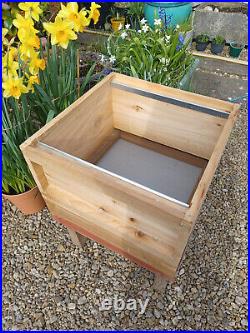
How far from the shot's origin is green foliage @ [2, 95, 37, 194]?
1.27m

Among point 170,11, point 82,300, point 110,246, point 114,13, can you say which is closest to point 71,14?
point 110,246

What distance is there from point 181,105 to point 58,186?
0.66m

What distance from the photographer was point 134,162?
53.3 inches

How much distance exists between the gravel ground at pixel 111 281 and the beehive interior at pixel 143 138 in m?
0.49

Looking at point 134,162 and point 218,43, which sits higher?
point 218,43

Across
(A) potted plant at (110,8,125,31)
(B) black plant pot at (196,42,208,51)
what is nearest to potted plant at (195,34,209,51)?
(B) black plant pot at (196,42,208,51)

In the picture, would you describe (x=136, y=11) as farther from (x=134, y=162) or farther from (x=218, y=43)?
(x=134, y=162)

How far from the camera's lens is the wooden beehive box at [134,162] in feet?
2.73

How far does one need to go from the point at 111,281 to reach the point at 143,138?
80 cm

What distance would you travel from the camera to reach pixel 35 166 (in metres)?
1.01

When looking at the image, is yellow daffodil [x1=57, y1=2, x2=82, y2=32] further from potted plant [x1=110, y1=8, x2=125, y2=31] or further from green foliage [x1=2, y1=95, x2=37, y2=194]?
potted plant [x1=110, y1=8, x2=125, y2=31]

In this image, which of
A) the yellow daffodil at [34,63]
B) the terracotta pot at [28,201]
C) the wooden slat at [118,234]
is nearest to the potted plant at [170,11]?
the yellow daffodil at [34,63]

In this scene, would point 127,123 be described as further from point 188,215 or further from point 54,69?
point 188,215

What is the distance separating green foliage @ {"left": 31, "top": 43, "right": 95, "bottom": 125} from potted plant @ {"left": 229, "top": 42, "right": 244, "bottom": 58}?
2.00 metres
